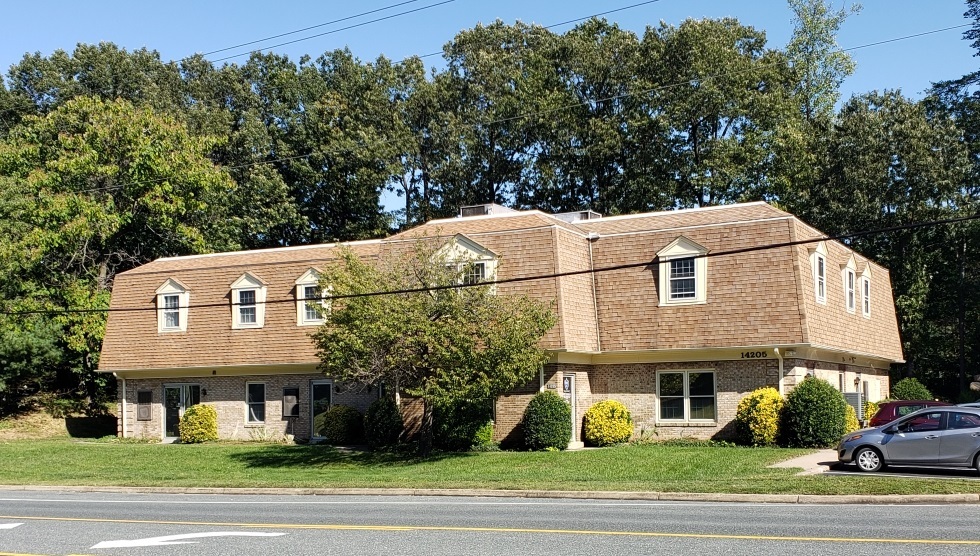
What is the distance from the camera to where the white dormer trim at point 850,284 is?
116 ft

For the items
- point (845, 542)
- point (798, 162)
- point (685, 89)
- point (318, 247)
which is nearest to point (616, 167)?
point (685, 89)

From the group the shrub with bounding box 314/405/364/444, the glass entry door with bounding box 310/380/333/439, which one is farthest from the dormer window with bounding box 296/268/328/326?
the shrub with bounding box 314/405/364/444

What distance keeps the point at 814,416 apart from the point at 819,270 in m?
5.80

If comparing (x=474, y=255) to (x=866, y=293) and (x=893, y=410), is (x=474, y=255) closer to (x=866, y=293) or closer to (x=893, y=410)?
(x=893, y=410)

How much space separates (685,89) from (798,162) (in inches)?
258

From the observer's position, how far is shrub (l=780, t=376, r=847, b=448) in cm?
2867

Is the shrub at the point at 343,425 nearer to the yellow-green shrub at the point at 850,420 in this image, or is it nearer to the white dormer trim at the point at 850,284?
the yellow-green shrub at the point at 850,420

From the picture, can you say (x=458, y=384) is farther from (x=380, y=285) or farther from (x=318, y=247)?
(x=318, y=247)

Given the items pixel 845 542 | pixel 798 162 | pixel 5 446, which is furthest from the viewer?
pixel 798 162

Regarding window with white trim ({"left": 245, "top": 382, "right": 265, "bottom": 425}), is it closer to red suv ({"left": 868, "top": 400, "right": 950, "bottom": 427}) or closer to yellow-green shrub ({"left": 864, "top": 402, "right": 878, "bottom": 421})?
red suv ({"left": 868, "top": 400, "right": 950, "bottom": 427})

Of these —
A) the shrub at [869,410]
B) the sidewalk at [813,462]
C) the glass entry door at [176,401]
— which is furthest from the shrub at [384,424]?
the shrub at [869,410]

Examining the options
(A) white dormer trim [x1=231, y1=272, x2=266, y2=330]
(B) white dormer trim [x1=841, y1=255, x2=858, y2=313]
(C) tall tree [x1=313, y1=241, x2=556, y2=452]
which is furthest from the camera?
(A) white dormer trim [x1=231, y1=272, x2=266, y2=330]

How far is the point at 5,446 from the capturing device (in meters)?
37.1

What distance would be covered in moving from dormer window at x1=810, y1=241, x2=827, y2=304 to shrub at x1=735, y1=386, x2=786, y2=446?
12.6 feet
